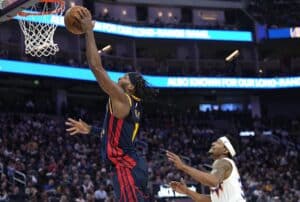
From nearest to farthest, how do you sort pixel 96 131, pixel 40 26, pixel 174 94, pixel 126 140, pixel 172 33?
pixel 126 140 < pixel 96 131 < pixel 40 26 < pixel 172 33 < pixel 174 94

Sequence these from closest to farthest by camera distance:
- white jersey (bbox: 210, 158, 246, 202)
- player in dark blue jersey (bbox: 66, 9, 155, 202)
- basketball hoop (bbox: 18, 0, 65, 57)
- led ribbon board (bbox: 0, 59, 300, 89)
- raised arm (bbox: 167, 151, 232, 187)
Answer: player in dark blue jersey (bbox: 66, 9, 155, 202) < raised arm (bbox: 167, 151, 232, 187) < white jersey (bbox: 210, 158, 246, 202) < basketball hoop (bbox: 18, 0, 65, 57) < led ribbon board (bbox: 0, 59, 300, 89)

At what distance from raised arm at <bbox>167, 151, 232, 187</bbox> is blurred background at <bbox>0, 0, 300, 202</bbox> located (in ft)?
35.6

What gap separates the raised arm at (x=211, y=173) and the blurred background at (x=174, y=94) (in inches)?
428

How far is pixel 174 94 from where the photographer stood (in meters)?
33.2

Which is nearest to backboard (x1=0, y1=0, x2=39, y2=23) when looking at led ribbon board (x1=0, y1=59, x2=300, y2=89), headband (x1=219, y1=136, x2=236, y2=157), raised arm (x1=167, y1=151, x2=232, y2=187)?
headband (x1=219, y1=136, x2=236, y2=157)

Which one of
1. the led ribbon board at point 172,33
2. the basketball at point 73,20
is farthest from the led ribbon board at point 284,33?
the basketball at point 73,20

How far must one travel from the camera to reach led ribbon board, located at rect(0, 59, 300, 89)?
79.5 ft

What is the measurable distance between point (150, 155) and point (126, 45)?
408 inches

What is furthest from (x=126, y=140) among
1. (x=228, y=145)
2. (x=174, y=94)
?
(x=174, y=94)

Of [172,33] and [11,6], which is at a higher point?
[172,33]

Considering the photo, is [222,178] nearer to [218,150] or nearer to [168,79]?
[218,150]

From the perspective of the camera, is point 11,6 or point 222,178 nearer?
point 222,178

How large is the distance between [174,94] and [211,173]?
27913 millimetres

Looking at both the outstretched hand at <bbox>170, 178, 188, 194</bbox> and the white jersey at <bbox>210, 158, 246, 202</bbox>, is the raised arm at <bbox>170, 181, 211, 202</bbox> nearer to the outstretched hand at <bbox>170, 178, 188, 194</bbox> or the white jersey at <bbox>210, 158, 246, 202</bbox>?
the outstretched hand at <bbox>170, 178, 188, 194</bbox>
